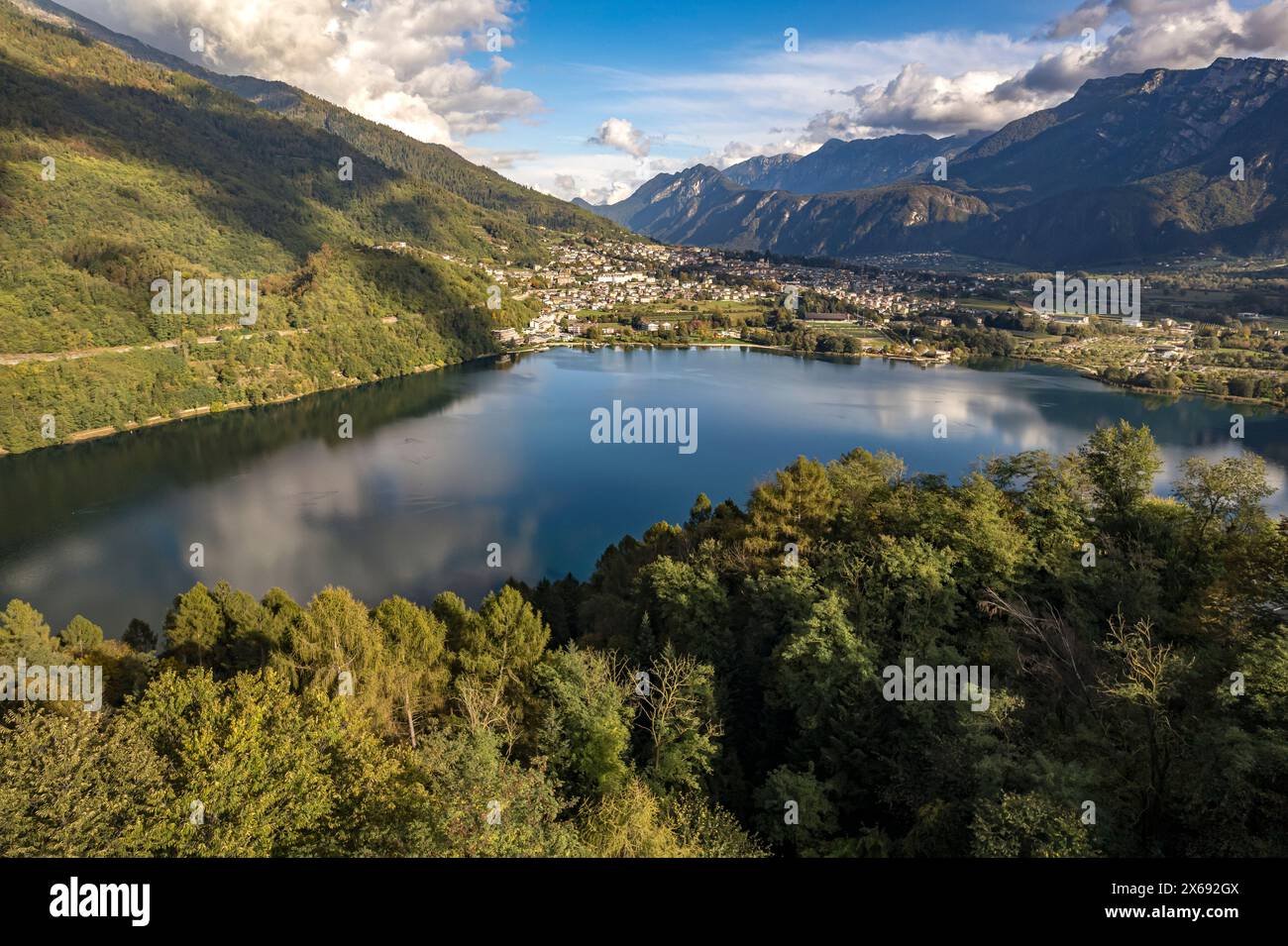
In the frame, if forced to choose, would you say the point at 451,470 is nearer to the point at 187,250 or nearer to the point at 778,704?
the point at 778,704

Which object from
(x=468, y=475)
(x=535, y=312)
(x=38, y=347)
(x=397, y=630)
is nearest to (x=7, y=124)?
(x=38, y=347)

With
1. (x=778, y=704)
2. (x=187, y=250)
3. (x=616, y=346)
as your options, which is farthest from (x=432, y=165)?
(x=778, y=704)

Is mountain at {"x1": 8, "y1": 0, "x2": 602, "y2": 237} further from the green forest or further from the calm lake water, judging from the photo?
the green forest

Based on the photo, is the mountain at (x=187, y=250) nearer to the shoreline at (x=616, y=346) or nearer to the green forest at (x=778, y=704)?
the shoreline at (x=616, y=346)

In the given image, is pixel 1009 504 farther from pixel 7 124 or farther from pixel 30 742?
pixel 7 124

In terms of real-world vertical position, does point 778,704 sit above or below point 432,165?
below

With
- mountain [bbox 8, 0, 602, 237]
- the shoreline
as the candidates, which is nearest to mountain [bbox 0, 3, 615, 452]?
the shoreline
